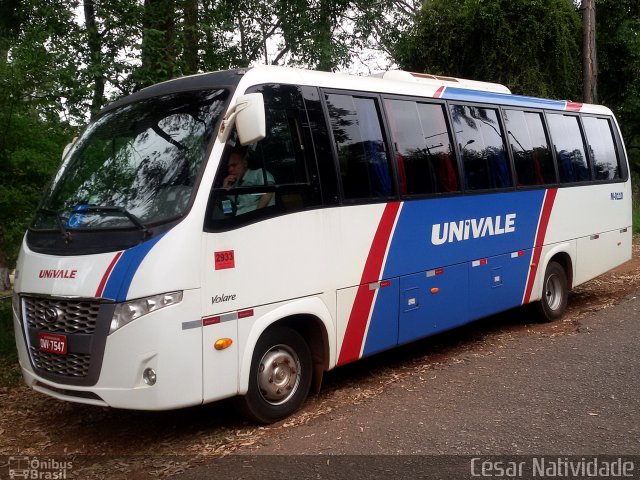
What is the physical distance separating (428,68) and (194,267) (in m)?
14.8

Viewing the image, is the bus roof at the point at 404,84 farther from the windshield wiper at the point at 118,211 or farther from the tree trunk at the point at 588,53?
the tree trunk at the point at 588,53

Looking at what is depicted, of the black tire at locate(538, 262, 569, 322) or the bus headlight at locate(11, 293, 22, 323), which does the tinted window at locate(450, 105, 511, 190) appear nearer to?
the black tire at locate(538, 262, 569, 322)

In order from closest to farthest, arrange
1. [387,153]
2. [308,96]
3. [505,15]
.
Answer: [308,96]
[387,153]
[505,15]

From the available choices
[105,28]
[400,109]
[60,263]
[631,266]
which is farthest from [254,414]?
[631,266]

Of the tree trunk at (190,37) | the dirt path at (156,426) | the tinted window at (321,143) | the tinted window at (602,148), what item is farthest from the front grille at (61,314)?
the tinted window at (602,148)

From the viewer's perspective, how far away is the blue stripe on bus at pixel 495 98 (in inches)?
312

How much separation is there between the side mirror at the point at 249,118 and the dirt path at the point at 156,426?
2.32m

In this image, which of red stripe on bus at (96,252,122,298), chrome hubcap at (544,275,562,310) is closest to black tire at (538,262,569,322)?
chrome hubcap at (544,275,562,310)

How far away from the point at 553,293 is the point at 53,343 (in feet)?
23.2

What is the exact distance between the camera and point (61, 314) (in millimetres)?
5043

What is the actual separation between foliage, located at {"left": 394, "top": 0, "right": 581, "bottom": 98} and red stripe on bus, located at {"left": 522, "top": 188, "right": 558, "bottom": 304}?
9.28 metres

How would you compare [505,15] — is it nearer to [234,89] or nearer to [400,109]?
[400,109]

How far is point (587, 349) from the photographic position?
7.62 m

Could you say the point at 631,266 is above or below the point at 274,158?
below
